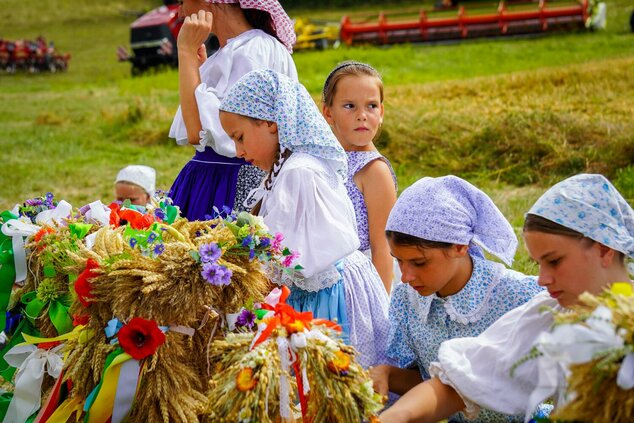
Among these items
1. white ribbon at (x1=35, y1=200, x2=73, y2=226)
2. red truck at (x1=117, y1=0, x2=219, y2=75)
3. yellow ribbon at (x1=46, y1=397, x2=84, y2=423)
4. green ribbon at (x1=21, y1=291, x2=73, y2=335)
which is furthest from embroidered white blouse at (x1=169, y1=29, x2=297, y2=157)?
red truck at (x1=117, y1=0, x2=219, y2=75)

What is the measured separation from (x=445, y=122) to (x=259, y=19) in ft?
17.4

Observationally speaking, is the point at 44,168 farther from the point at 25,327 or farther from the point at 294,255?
the point at 294,255

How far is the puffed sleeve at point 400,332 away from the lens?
306 cm

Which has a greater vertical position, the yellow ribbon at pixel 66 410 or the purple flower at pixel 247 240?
the purple flower at pixel 247 240

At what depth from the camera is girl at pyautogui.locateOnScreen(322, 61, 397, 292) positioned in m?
3.81

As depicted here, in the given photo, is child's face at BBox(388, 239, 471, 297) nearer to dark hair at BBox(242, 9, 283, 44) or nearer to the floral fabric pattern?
the floral fabric pattern

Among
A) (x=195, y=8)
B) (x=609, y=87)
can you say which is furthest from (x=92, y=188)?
(x=609, y=87)

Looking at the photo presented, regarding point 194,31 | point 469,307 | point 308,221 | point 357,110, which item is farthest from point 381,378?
point 194,31

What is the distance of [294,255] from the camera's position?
2.84 metres

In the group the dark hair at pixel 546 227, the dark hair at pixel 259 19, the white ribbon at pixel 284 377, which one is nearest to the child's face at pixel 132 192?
the dark hair at pixel 259 19

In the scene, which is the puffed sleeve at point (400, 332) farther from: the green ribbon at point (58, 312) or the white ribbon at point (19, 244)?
the white ribbon at point (19, 244)

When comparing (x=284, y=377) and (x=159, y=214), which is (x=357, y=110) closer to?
(x=159, y=214)

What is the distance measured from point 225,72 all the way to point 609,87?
766 cm

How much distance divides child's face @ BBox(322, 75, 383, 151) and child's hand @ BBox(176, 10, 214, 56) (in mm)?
668
